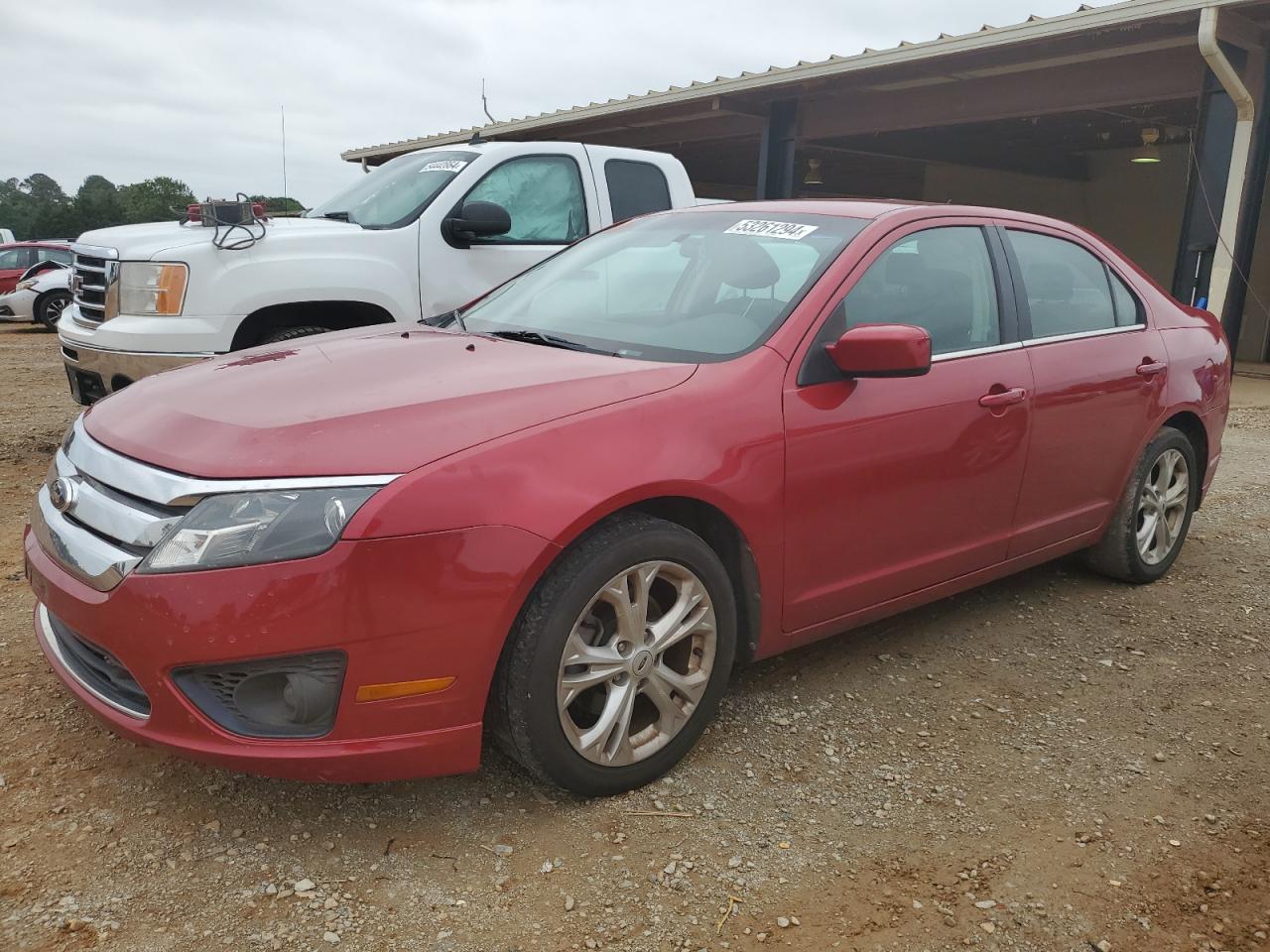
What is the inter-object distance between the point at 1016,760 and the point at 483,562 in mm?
1680

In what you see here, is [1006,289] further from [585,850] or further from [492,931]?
[492,931]

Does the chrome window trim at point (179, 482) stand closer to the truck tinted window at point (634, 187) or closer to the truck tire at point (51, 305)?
the truck tinted window at point (634, 187)

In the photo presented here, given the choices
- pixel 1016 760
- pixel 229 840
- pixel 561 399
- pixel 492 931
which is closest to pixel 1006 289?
pixel 1016 760

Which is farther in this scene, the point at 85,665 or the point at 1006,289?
the point at 1006,289

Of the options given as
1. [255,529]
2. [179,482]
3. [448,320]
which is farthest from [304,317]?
[255,529]

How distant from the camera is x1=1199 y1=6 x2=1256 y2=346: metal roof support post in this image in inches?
344

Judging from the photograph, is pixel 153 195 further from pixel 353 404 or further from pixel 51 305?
pixel 353 404

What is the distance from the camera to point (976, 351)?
3438 millimetres

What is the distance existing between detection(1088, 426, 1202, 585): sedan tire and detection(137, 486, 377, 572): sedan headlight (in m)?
3.27

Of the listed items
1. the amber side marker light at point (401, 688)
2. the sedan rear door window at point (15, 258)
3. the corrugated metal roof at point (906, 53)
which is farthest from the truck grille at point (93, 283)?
the sedan rear door window at point (15, 258)

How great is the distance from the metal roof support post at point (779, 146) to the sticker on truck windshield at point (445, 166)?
7787 mm

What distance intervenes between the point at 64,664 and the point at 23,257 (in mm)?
19034

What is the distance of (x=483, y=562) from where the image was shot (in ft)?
7.41

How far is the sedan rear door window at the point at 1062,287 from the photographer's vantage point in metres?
3.75
